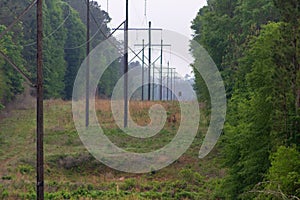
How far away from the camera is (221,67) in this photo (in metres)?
29.0

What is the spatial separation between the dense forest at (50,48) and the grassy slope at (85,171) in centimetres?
777

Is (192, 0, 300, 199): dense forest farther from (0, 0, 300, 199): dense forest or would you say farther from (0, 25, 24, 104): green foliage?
(0, 25, 24, 104): green foliage

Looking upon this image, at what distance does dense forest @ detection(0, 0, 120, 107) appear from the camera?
4162 cm

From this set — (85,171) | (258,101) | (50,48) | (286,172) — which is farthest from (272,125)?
(50,48)

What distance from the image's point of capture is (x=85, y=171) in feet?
77.8

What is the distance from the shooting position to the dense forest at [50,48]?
4162 centimetres

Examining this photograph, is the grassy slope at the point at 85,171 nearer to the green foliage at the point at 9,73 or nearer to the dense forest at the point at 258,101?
the dense forest at the point at 258,101

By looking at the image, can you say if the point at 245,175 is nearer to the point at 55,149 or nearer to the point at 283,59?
the point at 283,59

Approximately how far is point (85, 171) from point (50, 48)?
3462cm

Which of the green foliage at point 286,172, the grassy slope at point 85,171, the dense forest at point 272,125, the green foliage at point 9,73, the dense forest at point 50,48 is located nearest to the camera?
the green foliage at point 286,172

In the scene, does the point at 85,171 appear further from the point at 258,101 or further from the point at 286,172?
the point at 286,172

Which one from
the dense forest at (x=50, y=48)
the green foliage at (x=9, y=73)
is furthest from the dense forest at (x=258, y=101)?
the dense forest at (x=50, y=48)

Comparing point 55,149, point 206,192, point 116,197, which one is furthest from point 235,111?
point 55,149

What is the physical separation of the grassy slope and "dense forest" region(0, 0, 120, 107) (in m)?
7.77
